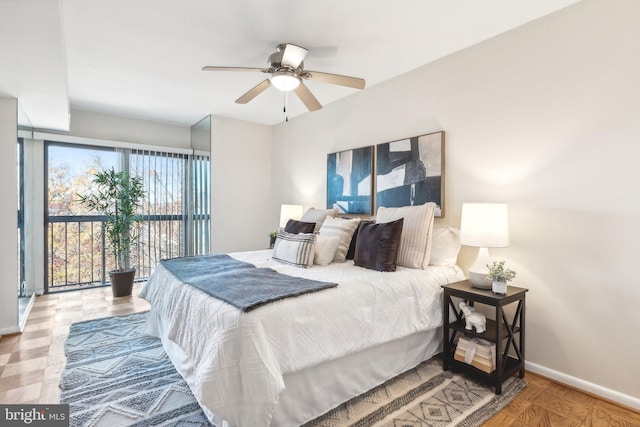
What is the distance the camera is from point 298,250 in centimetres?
266

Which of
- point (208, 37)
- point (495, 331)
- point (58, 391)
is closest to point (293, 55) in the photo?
point (208, 37)

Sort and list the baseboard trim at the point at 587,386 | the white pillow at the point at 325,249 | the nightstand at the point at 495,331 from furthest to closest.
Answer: the white pillow at the point at 325,249
the nightstand at the point at 495,331
the baseboard trim at the point at 587,386

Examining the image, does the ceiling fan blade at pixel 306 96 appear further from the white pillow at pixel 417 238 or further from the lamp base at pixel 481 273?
the lamp base at pixel 481 273

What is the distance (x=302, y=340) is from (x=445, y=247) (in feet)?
5.00

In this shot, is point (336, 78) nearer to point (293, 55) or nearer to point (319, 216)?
point (293, 55)

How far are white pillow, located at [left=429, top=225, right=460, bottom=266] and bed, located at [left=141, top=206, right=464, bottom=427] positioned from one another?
7cm

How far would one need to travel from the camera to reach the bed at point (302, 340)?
1.43 m

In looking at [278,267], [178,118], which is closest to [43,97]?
[178,118]

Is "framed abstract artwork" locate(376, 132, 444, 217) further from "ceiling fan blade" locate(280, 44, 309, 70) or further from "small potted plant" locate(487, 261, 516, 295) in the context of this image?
"ceiling fan blade" locate(280, 44, 309, 70)

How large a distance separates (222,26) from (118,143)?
307cm

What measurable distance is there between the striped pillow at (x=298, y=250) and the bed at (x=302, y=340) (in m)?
0.08

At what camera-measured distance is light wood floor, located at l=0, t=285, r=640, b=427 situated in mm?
1796

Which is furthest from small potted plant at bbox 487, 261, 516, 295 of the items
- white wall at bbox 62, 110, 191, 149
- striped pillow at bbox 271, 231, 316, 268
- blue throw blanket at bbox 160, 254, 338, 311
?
white wall at bbox 62, 110, 191, 149

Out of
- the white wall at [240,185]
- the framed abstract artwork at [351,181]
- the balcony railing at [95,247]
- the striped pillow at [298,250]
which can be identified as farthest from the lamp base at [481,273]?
the balcony railing at [95,247]
